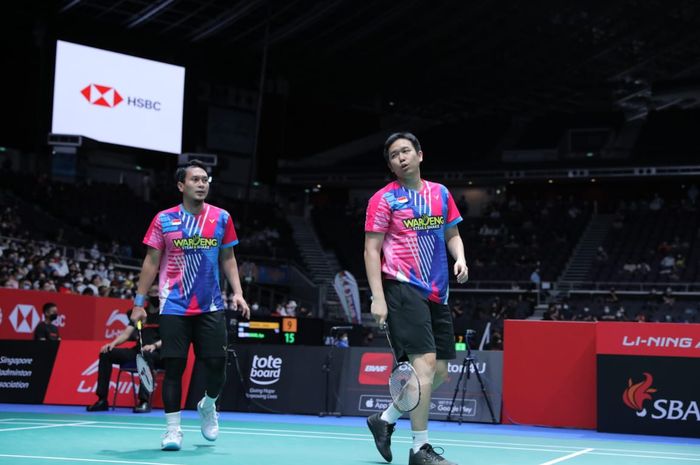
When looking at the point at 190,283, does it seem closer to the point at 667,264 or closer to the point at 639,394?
the point at 639,394

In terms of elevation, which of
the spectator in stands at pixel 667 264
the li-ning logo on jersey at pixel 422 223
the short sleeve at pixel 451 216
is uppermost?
the spectator in stands at pixel 667 264

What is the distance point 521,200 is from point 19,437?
1597 inches

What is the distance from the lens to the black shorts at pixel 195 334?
26.9 ft

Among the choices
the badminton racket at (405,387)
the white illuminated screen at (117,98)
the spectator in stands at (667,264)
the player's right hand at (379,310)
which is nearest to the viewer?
the badminton racket at (405,387)

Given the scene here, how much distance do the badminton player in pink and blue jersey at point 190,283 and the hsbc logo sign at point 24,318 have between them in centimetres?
1126

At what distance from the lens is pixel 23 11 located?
3550 centimetres

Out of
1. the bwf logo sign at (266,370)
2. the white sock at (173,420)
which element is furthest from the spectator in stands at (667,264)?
the white sock at (173,420)

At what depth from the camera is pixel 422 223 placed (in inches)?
274

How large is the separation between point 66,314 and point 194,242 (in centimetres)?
1271

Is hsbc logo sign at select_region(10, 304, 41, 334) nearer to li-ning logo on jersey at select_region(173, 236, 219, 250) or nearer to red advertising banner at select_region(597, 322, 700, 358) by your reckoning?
red advertising banner at select_region(597, 322, 700, 358)

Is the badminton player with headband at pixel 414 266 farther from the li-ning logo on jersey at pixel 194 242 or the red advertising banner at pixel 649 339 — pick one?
the red advertising banner at pixel 649 339

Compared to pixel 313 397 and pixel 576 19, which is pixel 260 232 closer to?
pixel 576 19

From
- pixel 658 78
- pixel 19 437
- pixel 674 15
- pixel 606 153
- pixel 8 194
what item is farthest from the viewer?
pixel 658 78

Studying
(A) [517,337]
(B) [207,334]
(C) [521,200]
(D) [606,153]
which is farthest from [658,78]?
(B) [207,334]
